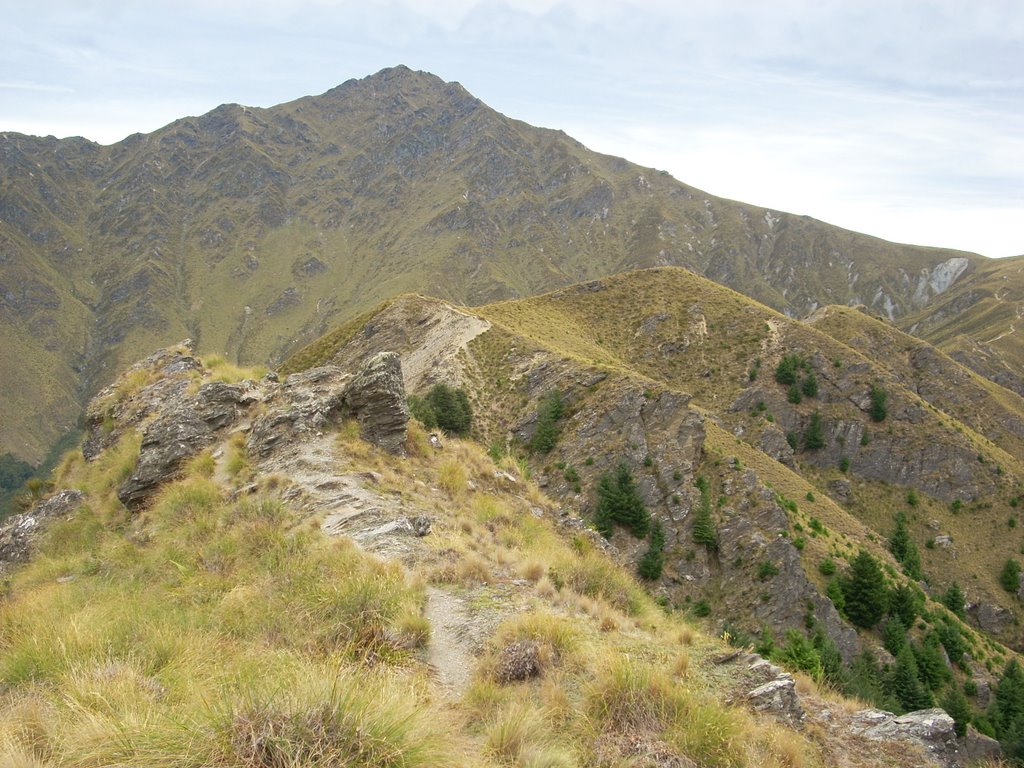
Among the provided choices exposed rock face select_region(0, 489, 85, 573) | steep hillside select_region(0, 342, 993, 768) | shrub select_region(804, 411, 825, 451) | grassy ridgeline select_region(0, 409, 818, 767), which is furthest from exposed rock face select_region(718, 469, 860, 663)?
exposed rock face select_region(0, 489, 85, 573)

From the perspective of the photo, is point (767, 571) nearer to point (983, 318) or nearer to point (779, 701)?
point (779, 701)

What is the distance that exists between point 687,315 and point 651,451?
37981mm

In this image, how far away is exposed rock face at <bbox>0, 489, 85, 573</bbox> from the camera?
12.5 m

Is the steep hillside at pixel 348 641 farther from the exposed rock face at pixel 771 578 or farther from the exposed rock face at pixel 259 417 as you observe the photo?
the exposed rock face at pixel 771 578

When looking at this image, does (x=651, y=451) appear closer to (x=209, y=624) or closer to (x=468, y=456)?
(x=468, y=456)

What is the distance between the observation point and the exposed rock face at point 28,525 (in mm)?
12539

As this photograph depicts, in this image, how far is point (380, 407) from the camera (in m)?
14.4

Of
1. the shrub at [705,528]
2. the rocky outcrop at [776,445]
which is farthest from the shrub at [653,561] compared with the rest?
the rocky outcrop at [776,445]

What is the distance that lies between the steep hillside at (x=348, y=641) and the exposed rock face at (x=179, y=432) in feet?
0.24

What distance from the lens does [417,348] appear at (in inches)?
2347

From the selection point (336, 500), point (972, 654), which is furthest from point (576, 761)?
point (972, 654)

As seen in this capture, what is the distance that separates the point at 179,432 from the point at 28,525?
4002 millimetres

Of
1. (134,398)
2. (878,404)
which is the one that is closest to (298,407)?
(134,398)

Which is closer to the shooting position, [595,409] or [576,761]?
[576,761]
